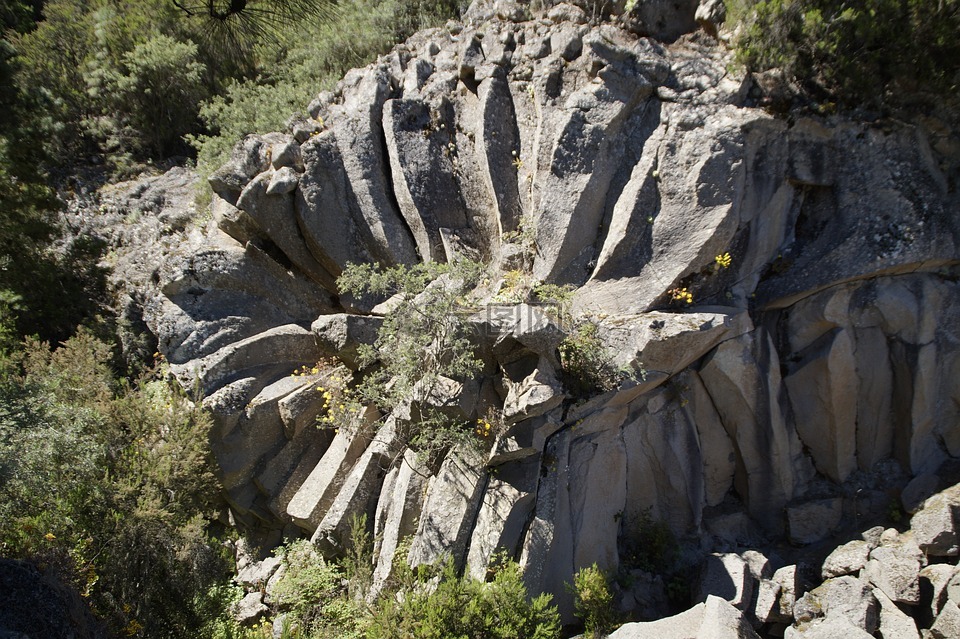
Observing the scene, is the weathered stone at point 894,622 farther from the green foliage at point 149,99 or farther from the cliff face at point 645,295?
the green foliage at point 149,99

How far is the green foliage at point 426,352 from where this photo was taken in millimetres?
7727

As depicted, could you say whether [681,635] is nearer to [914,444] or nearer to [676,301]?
[676,301]

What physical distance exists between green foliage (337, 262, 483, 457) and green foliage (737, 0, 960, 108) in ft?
18.7

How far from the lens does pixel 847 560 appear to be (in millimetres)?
8352

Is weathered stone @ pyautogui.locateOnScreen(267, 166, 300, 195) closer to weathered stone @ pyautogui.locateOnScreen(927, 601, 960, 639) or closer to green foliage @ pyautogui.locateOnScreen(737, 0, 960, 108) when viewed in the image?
green foliage @ pyautogui.locateOnScreen(737, 0, 960, 108)

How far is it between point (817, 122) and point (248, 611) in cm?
1107

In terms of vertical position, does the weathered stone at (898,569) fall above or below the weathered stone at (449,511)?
below

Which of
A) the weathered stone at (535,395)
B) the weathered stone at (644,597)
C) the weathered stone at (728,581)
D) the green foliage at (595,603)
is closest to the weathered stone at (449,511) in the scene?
the weathered stone at (535,395)

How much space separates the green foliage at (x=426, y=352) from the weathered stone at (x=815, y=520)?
552cm

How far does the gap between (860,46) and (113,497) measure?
40.0ft

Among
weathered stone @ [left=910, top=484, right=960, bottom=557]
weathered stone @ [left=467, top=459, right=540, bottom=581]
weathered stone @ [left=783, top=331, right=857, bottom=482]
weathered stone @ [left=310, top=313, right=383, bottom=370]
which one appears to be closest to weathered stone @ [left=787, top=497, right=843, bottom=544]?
weathered stone @ [left=783, top=331, right=857, bottom=482]

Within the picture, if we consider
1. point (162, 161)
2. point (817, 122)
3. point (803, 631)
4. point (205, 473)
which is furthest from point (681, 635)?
point (162, 161)

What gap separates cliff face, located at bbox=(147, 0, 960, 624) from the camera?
8570 millimetres

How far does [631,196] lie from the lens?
895cm
